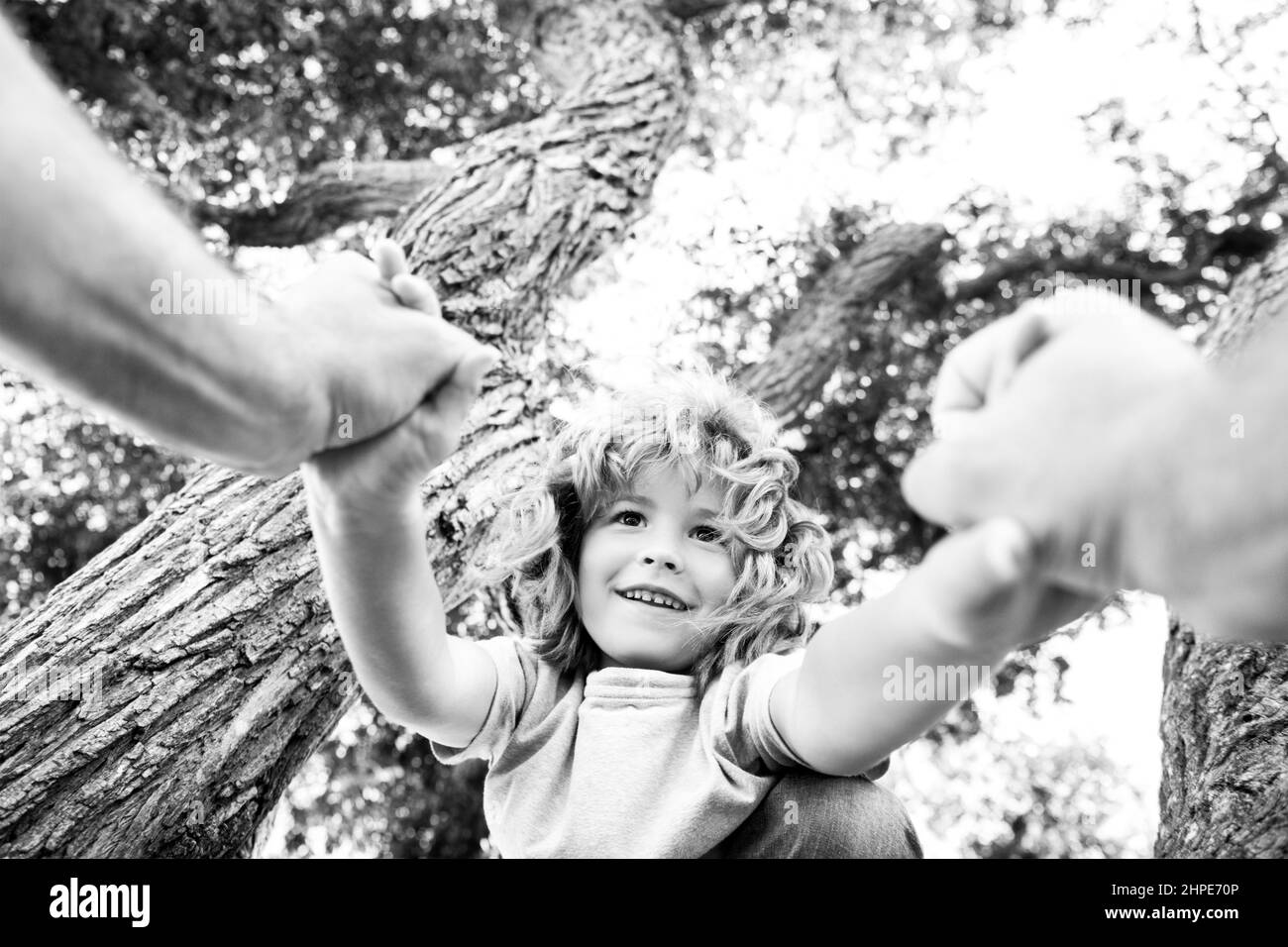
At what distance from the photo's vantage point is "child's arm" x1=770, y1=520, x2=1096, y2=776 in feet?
3.21

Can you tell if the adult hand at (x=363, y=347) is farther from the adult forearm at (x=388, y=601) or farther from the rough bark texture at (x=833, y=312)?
the rough bark texture at (x=833, y=312)

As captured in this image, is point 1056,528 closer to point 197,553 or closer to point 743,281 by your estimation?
point 197,553

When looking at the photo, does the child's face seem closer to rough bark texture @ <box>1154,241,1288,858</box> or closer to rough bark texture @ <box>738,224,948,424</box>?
rough bark texture @ <box>1154,241,1288,858</box>

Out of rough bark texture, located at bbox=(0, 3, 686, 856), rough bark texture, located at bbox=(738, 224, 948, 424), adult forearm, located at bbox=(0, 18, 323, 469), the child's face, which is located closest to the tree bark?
rough bark texture, located at bbox=(0, 3, 686, 856)

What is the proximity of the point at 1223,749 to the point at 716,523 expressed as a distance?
0.86 metres

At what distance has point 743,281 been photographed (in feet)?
13.0

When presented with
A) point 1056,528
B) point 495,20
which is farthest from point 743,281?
point 1056,528

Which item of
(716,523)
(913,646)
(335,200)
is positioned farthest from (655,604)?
(335,200)

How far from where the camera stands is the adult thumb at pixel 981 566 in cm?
93

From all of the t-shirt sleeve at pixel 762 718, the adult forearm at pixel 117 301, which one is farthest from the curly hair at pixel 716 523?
the adult forearm at pixel 117 301

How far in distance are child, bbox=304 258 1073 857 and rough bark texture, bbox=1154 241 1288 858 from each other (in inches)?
18.2

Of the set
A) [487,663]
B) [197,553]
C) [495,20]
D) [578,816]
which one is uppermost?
[495,20]

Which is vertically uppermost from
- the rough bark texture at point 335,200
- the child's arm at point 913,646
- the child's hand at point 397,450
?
the rough bark texture at point 335,200
